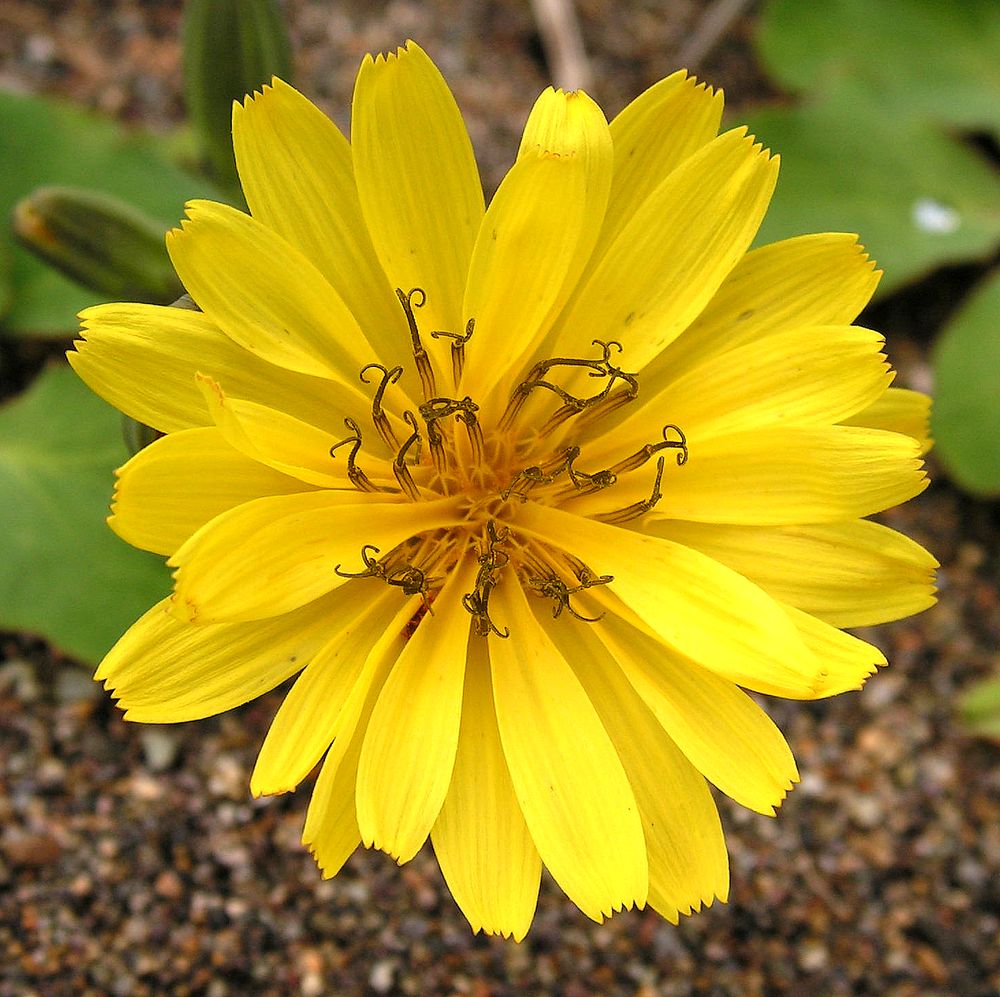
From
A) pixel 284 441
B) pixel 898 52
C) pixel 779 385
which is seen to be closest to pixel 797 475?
pixel 779 385

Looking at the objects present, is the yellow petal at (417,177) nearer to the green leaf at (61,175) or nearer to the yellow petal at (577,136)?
the yellow petal at (577,136)

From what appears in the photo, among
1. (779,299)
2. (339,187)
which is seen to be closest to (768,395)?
(779,299)

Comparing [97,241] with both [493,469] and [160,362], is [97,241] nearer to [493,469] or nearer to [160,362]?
[160,362]

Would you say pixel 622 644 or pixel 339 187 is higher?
pixel 339 187

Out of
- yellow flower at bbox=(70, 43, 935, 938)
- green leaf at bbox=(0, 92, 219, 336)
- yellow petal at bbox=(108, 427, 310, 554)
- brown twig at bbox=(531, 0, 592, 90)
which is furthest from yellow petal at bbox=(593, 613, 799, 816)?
brown twig at bbox=(531, 0, 592, 90)

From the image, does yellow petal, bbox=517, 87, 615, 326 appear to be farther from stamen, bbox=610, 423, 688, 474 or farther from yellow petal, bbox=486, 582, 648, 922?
yellow petal, bbox=486, 582, 648, 922

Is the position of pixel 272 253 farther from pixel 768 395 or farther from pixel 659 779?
pixel 659 779

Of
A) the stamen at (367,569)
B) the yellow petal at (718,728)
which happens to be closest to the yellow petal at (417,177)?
the stamen at (367,569)
